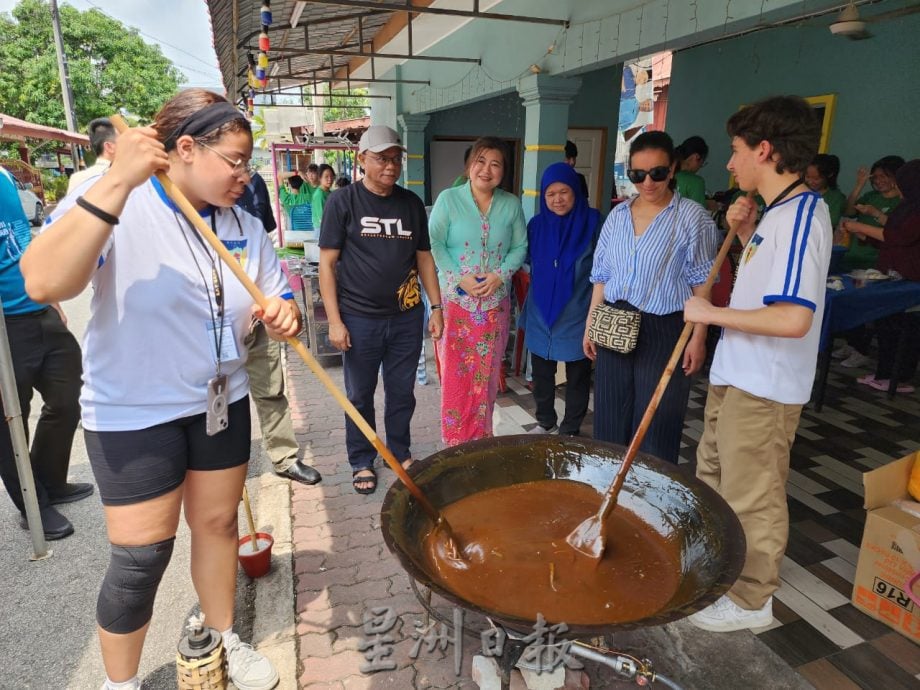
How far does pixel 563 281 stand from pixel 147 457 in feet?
8.29

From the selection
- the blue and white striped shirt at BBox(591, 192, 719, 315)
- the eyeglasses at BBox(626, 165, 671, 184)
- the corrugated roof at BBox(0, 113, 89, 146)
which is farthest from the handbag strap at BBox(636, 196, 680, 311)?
the corrugated roof at BBox(0, 113, 89, 146)

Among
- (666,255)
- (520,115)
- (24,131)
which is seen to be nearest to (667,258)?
(666,255)

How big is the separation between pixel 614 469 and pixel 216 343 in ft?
4.13

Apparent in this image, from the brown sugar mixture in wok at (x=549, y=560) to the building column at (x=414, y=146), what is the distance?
8879 mm

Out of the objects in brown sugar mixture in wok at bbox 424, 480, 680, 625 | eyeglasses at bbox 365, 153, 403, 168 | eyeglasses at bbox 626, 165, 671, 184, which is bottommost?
brown sugar mixture in wok at bbox 424, 480, 680, 625

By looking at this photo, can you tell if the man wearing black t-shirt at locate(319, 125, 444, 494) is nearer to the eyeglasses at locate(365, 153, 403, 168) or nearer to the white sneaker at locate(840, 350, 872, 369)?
the eyeglasses at locate(365, 153, 403, 168)

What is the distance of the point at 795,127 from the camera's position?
1.85m

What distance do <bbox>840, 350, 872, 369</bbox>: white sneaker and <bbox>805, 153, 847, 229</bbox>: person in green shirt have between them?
1.29 meters

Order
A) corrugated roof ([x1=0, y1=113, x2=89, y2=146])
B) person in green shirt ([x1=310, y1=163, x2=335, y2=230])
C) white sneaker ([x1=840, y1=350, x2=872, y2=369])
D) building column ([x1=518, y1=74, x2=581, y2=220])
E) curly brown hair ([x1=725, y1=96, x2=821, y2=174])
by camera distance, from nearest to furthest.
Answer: curly brown hair ([x1=725, y1=96, x2=821, y2=174]) < building column ([x1=518, y1=74, x2=581, y2=220]) < white sneaker ([x1=840, y1=350, x2=872, y2=369]) < person in green shirt ([x1=310, y1=163, x2=335, y2=230]) < corrugated roof ([x1=0, y1=113, x2=89, y2=146])

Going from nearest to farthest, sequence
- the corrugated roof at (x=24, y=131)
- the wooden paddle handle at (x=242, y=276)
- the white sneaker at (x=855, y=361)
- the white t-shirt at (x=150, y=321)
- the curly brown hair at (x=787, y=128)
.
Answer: the wooden paddle handle at (x=242, y=276), the white t-shirt at (x=150, y=321), the curly brown hair at (x=787, y=128), the white sneaker at (x=855, y=361), the corrugated roof at (x=24, y=131)

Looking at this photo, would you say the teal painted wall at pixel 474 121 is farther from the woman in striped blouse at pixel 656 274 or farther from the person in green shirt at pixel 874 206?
the woman in striped blouse at pixel 656 274

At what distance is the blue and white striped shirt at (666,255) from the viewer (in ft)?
8.50

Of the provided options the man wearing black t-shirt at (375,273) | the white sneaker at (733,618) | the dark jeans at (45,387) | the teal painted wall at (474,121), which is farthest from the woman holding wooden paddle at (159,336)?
the teal painted wall at (474,121)

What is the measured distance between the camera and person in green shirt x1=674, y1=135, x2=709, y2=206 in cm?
512
